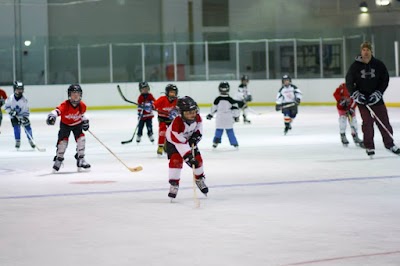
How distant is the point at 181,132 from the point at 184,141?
0.36 feet

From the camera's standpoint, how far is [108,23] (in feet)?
116

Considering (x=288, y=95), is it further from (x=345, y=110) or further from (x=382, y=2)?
(x=382, y=2)

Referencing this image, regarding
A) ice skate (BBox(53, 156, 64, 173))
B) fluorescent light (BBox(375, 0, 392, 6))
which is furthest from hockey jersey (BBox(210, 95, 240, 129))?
fluorescent light (BBox(375, 0, 392, 6))

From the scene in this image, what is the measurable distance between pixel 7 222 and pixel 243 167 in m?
4.84

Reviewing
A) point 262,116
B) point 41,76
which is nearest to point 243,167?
point 262,116

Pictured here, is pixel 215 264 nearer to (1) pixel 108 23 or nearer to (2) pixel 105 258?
(2) pixel 105 258

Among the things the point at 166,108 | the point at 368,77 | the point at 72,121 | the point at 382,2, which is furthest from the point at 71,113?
the point at 382,2

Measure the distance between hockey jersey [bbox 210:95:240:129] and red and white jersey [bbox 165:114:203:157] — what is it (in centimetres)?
643

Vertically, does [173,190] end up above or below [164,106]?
below

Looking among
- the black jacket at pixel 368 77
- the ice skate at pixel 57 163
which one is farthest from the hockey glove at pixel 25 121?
the black jacket at pixel 368 77

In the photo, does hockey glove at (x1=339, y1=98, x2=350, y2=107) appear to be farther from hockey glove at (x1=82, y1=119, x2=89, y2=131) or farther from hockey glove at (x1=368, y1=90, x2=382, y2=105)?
hockey glove at (x1=82, y1=119, x2=89, y2=131)

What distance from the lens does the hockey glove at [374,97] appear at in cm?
1220

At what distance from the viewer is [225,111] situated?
15.4 metres

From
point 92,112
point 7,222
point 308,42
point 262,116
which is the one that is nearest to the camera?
point 7,222
